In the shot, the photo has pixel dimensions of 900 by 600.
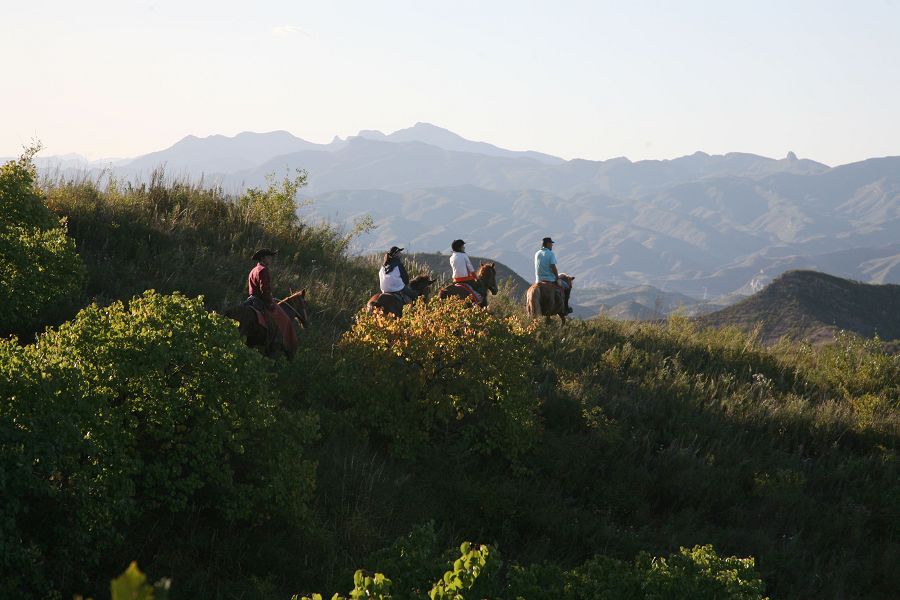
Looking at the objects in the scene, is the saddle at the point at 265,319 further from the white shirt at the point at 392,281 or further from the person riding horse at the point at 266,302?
the white shirt at the point at 392,281

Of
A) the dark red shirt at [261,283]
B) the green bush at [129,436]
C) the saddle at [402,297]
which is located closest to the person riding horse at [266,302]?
the dark red shirt at [261,283]

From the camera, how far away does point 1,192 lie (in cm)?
1149

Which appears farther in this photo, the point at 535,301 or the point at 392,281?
the point at 535,301

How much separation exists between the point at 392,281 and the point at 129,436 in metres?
9.03

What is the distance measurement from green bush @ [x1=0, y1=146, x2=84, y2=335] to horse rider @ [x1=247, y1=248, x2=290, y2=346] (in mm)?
2359

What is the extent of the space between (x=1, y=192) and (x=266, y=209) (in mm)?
11590

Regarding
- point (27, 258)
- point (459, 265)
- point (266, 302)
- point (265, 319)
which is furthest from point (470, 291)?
point (27, 258)

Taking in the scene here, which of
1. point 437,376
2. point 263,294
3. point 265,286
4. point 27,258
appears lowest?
point 437,376

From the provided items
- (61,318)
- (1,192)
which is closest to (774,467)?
(61,318)

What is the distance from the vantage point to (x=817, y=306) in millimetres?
73062

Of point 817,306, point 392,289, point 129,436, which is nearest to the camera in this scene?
point 129,436

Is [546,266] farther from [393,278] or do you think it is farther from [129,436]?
[129,436]

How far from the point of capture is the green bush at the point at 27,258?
10508 millimetres

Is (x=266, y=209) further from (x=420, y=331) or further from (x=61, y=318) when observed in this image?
(x=420, y=331)
